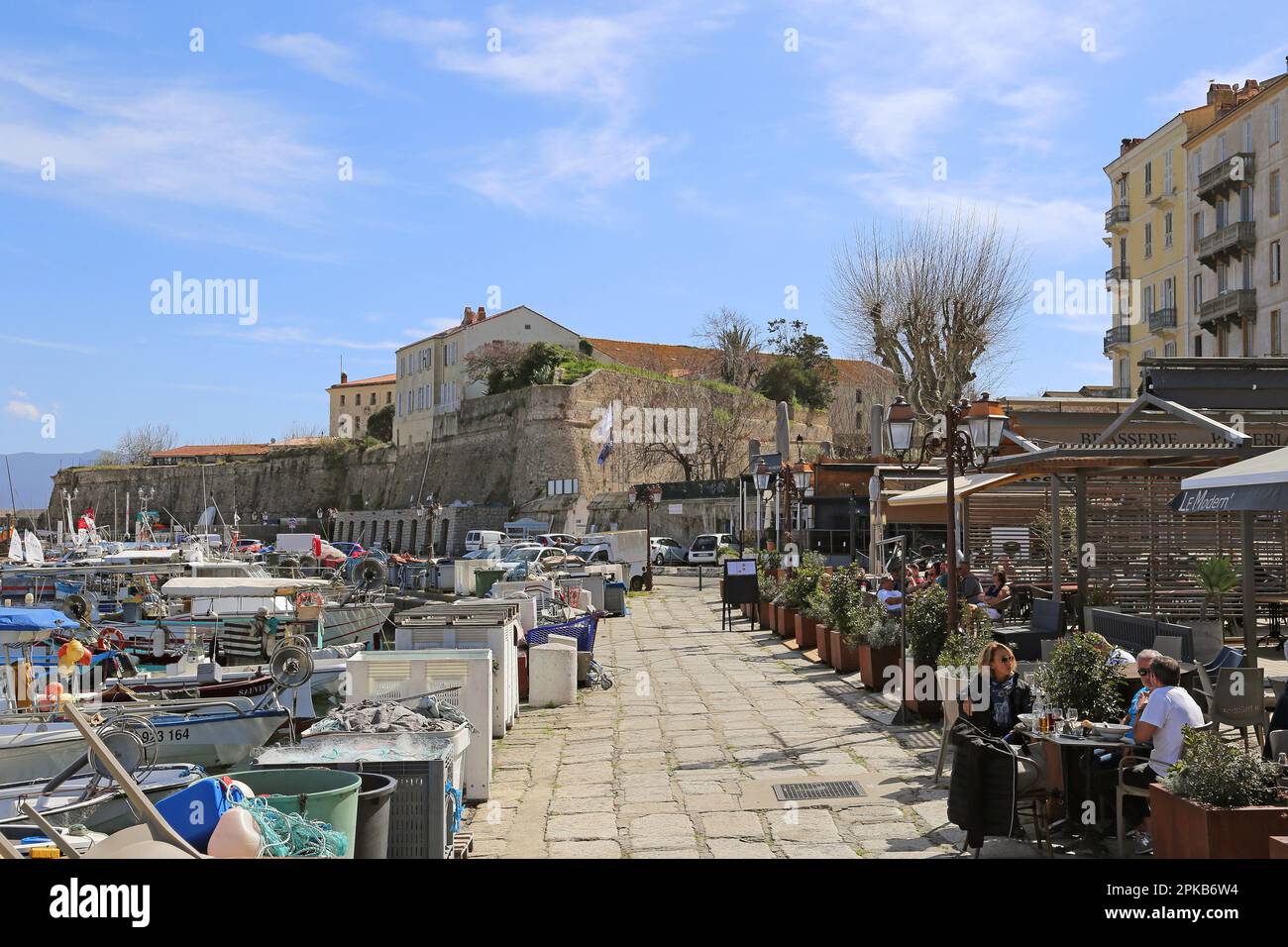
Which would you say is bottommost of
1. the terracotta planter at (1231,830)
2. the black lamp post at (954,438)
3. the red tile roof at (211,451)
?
the terracotta planter at (1231,830)

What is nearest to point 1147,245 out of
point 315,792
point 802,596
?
point 802,596

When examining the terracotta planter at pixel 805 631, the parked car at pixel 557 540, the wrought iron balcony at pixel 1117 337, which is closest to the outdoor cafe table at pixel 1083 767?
the terracotta planter at pixel 805 631

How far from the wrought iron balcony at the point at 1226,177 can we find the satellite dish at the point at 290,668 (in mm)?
34409

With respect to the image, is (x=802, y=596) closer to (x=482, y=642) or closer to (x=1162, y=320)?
(x=482, y=642)

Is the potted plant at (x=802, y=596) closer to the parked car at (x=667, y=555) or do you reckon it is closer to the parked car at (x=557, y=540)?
the parked car at (x=667, y=555)

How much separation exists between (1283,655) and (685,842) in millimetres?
8970

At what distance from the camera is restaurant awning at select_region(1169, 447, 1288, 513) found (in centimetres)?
772

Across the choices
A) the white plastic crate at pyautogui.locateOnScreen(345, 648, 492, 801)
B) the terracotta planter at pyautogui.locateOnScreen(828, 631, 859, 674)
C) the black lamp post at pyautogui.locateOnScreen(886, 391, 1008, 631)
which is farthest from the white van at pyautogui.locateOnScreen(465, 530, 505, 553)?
the white plastic crate at pyautogui.locateOnScreen(345, 648, 492, 801)

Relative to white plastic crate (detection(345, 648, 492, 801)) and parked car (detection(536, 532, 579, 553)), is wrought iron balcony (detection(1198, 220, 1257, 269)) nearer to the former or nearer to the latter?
parked car (detection(536, 532, 579, 553))

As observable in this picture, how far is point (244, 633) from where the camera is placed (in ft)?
70.1

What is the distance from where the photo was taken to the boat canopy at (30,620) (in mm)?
17703

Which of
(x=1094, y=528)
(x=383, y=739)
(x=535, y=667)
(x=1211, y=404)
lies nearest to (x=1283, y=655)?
(x=1211, y=404)

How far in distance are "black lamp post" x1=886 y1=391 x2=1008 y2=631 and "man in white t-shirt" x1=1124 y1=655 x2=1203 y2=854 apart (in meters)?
3.86

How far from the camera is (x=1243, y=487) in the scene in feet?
26.7
